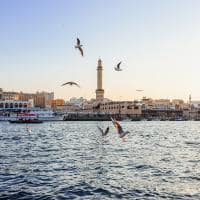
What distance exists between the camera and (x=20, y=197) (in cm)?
1548

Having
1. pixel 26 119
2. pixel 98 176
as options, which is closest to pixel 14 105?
pixel 26 119

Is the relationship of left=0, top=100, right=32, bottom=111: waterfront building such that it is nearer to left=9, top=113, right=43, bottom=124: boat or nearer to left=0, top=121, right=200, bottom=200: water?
left=9, top=113, right=43, bottom=124: boat

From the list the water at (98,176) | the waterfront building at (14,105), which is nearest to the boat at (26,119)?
the waterfront building at (14,105)

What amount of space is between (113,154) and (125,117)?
543 ft

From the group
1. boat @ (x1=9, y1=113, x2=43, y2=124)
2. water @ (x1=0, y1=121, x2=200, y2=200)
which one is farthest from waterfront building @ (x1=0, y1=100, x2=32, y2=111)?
water @ (x1=0, y1=121, x2=200, y2=200)

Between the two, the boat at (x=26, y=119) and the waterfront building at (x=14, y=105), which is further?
the waterfront building at (x=14, y=105)

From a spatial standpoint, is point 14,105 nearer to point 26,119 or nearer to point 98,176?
point 26,119

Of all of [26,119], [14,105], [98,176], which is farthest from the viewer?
[14,105]

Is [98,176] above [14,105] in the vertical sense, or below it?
below

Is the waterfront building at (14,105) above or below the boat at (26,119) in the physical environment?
above

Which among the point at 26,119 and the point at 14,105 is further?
the point at 14,105

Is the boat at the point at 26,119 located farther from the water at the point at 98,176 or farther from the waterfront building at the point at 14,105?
the water at the point at 98,176

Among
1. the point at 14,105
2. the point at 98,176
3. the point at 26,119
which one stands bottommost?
the point at 98,176

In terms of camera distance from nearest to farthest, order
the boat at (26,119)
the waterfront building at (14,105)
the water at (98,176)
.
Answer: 1. the water at (98,176)
2. the boat at (26,119)
3. the waterfront building at (14,105)
